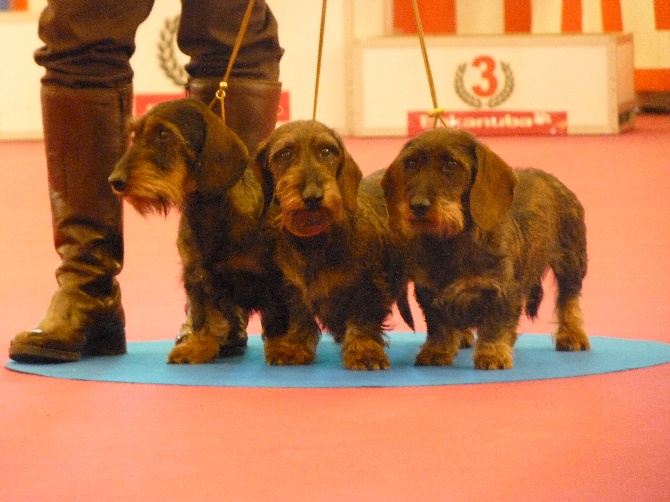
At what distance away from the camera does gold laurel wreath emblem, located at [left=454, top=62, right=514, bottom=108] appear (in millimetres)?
9242

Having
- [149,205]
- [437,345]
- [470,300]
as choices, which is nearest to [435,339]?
[437,345]

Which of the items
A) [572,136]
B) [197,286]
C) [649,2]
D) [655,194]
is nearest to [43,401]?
[197,286]

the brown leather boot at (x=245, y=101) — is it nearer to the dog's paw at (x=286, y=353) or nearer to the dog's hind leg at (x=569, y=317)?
the dog's paw at (x=286, y=353)

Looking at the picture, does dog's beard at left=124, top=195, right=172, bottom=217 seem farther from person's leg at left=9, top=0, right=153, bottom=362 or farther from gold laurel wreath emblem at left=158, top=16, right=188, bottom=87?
gold laurel wreath emblem at left=158, top=16, right=188, bottom=87

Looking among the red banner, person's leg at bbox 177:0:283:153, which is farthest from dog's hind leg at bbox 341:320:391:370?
the red banner

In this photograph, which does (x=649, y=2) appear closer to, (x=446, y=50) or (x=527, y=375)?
(x=446, y=50)

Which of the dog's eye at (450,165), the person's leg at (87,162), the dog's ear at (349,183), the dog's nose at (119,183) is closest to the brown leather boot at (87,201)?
the person's leg at (87,162)

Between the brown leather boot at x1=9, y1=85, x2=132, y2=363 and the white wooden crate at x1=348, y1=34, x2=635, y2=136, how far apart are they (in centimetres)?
649

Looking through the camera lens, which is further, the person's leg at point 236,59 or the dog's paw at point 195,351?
the person's leg at point 236,59

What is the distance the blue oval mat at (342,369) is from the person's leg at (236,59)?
0.55 metres

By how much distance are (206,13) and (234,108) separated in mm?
227

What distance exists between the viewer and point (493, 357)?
273 cm

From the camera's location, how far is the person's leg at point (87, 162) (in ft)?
9.43

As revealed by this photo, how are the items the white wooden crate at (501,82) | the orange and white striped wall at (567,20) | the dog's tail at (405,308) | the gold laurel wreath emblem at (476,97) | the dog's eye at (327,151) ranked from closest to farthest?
the dog's eye at (327,151)
the dog's tail at (405,308)
the white wooden crate at (501,82)
the gold laurel wreath emblem at (476,97)
the orange and white striped wall at (567,20)
